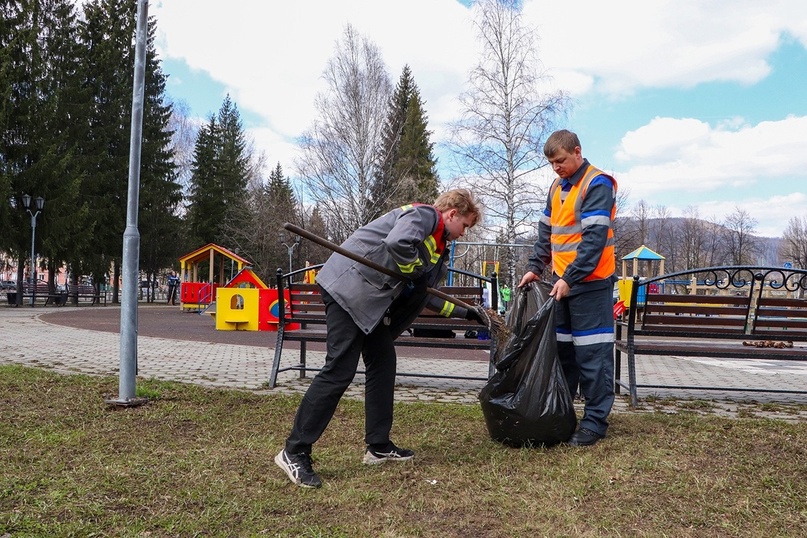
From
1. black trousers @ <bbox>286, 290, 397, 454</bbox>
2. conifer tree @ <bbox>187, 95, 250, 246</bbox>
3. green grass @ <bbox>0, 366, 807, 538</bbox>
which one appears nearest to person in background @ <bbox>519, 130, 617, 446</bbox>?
green grass @ <bbox>0, 366, 807, 538</bbox>

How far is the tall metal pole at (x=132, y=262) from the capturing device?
180 inches

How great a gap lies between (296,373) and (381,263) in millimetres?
3721

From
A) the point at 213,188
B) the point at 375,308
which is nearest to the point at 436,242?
the point at 375,308

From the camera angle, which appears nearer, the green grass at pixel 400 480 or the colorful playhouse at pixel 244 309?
the green grass at pixel 400 480

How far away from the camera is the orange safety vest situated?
3674 mm

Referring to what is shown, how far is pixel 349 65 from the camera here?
27156 millimetres

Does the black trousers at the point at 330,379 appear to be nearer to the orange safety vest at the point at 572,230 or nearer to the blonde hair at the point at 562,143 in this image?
the orange safety vest at the point at 572,230

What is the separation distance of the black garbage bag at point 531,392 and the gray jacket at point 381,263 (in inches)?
27.0

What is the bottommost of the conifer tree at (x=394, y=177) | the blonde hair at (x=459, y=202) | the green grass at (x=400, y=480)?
the green grass at (x=400, y=480)

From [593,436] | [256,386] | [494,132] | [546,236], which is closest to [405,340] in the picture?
[256,386]

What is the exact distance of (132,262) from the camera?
4.70 metres

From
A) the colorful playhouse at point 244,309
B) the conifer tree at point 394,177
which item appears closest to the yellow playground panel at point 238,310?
the colorful playhouse at point 244,309

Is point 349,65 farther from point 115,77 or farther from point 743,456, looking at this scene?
point 743,456

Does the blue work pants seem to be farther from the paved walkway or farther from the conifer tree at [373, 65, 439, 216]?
the conifer tree at [373, 65, 439, 216]
